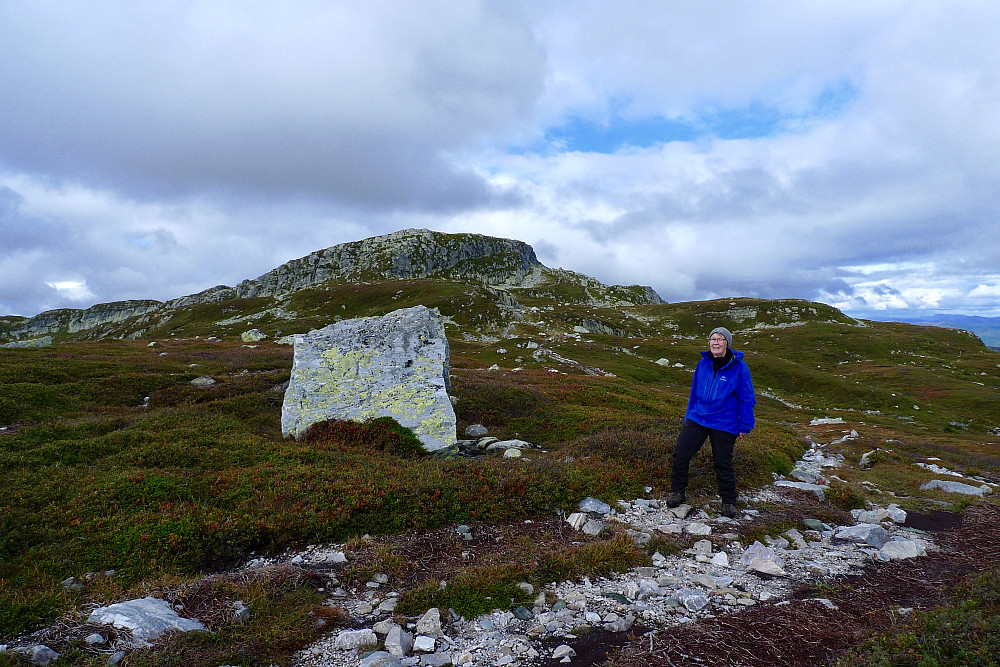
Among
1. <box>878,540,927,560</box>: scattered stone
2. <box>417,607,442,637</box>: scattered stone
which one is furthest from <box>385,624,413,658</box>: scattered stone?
<box>878,540,927,560</box>: scattered stone

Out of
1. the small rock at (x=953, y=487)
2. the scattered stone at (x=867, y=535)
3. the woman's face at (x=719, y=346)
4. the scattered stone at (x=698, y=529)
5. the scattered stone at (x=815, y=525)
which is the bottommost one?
the small rock at (x=953, y=487)

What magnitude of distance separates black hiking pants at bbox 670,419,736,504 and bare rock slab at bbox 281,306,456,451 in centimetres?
719

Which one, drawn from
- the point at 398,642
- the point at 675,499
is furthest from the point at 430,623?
the point at 675,499

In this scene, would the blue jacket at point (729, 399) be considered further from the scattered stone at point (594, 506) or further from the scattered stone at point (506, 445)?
the scattered stone at point (506, 445)

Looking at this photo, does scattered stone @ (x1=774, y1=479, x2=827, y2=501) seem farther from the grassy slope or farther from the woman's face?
the woman's face

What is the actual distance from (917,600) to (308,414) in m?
16.3

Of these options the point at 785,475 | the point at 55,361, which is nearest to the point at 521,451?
the point at 785,475

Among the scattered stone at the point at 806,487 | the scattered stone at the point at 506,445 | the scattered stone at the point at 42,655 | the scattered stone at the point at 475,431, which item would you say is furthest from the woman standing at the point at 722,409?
the scattered stone at the point at 42,655

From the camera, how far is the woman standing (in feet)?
34.2

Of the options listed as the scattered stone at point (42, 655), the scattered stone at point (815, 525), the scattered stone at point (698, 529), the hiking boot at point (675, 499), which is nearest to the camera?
the scattered stone at point (42, 655)

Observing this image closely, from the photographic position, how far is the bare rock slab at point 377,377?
15.8m

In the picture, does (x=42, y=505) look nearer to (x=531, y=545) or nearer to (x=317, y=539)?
(x=317, y=539)

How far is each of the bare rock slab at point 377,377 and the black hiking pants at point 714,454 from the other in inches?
283

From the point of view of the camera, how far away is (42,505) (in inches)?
363
